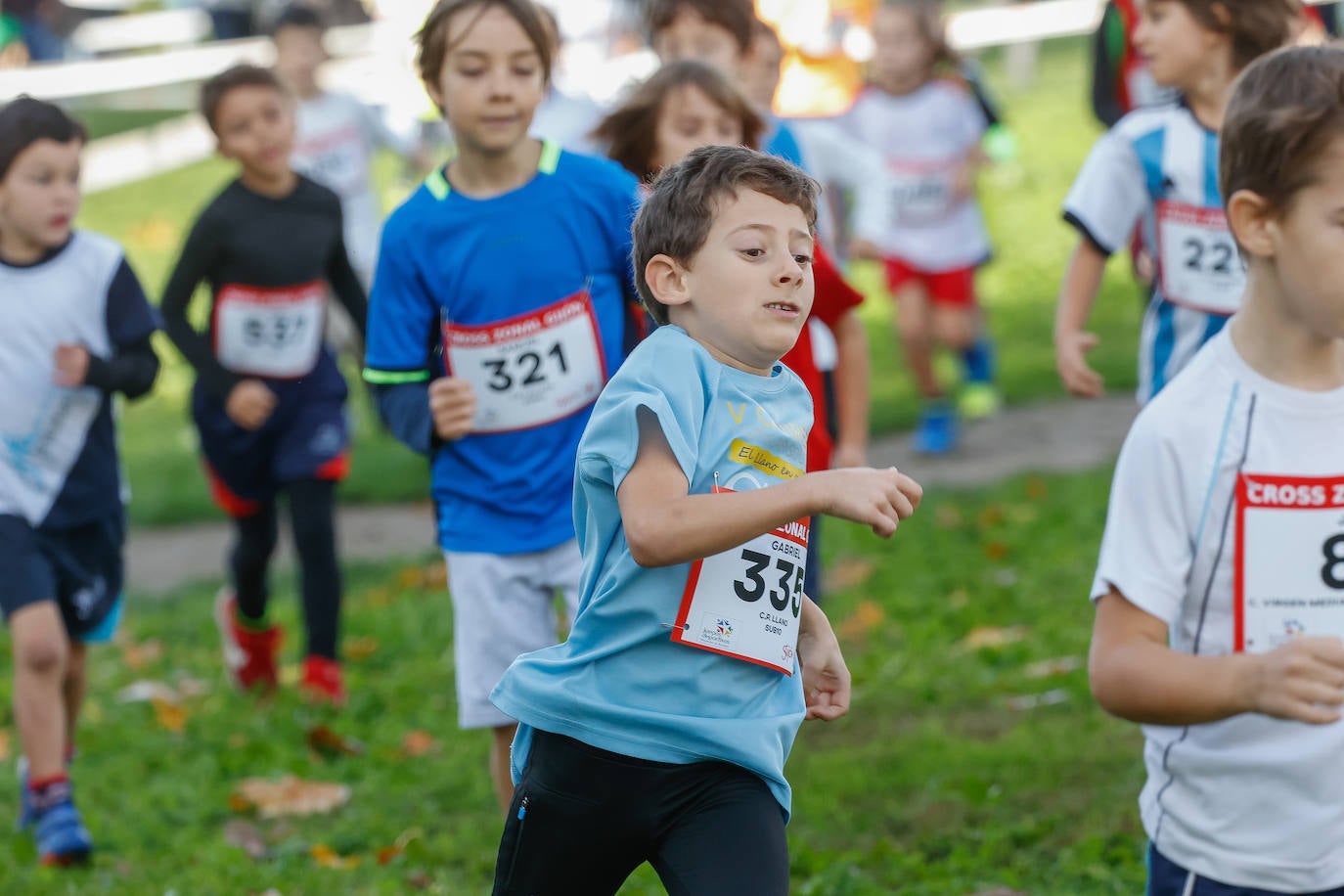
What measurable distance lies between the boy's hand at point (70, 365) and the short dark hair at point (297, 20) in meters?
4.42

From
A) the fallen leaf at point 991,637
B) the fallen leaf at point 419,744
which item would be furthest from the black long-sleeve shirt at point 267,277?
the fallen leaf at point 991,637

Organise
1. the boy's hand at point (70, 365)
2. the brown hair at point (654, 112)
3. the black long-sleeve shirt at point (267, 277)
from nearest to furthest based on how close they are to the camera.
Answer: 1. the brown hair at point (654, 112)
2. the boy's hand at point (70, 365)
3. the black long-sleeve shirt at point (267, 277)

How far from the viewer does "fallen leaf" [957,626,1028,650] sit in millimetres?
6105

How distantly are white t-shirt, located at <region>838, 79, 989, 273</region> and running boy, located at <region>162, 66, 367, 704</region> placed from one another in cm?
395

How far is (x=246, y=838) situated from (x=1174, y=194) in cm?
311

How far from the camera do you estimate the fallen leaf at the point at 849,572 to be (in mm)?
7082

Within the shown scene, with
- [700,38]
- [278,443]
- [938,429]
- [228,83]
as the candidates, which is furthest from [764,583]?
[938,429]

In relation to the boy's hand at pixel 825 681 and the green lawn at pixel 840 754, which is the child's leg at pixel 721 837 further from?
the green lawn at pixel 840 754

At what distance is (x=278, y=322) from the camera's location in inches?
241

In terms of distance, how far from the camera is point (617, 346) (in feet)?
13.8

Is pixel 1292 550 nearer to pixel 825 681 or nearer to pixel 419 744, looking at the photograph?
pixel 825 681

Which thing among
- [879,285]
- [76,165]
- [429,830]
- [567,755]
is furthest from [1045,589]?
[879,285]

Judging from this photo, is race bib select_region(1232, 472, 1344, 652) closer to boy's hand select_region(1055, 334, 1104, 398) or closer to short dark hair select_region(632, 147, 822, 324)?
short dark hair select_region(632, 147, 822, 324)

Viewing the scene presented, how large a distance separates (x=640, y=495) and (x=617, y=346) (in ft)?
5.45
